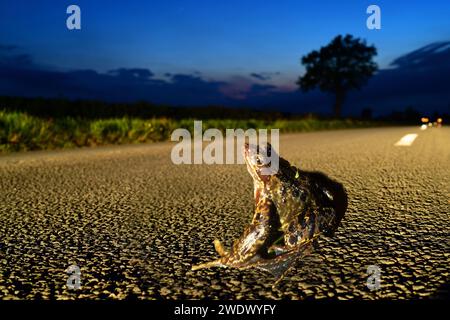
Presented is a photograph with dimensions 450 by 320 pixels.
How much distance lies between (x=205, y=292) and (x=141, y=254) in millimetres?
740

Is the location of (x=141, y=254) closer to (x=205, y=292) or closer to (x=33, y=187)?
(x=205, y=292)

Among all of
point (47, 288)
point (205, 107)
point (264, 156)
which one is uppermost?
point (205, 107)

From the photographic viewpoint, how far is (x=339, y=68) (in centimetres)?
5747

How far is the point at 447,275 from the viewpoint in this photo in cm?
219

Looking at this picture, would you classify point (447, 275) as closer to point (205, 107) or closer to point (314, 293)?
point (314, 293)

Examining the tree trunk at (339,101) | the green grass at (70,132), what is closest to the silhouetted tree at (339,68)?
the tree trunk at (339,101)

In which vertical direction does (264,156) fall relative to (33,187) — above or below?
above

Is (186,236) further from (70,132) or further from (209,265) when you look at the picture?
(70,132)

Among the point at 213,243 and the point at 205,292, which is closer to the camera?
the point at 205,292

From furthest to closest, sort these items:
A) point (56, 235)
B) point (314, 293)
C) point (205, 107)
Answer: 1. point (205, 107)
2. point (56, 235)
3. point (314, 293)

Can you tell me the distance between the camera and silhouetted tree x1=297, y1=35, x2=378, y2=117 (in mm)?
57469

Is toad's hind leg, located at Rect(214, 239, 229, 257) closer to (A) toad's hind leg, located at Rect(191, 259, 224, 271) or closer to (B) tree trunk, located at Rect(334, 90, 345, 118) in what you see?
(A) toad's hind leg, located at Rect(191, 259, 224, 271)
